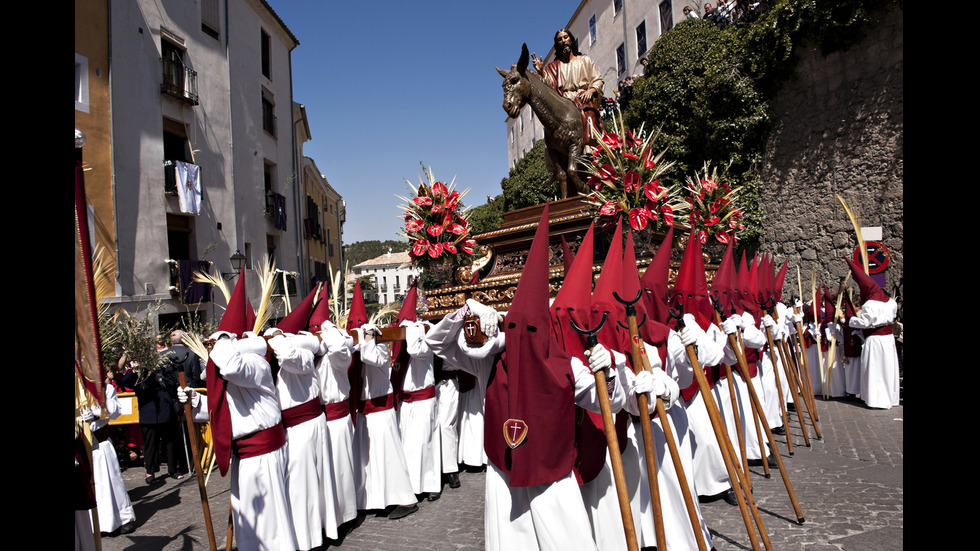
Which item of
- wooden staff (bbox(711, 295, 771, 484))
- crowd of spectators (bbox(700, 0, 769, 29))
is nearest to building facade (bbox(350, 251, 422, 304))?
crowd of spectators (bbox(700, 0, 769, 29))

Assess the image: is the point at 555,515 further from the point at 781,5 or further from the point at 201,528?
the point at 781,5

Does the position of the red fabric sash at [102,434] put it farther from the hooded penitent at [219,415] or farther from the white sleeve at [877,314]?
the white sleeve at [877,314]

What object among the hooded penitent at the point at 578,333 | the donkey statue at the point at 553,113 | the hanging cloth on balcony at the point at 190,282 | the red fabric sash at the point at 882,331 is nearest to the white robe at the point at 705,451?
the hooded penitent at the point at 578,333

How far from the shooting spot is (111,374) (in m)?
7.59

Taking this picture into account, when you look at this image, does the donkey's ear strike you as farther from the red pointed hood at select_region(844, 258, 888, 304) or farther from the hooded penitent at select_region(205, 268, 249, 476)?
the red pointed hood at select_region(844, 258, 888, 304)

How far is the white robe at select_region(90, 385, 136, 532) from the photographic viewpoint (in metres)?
5.68

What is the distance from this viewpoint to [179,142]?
18.2 metres

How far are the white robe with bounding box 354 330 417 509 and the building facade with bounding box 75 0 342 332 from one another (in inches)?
250

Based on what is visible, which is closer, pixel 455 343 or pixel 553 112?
pixel 455 343

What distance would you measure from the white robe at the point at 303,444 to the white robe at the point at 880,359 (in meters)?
9.60

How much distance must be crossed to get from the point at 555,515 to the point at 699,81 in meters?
17.1

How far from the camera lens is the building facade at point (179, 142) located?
15.0m
